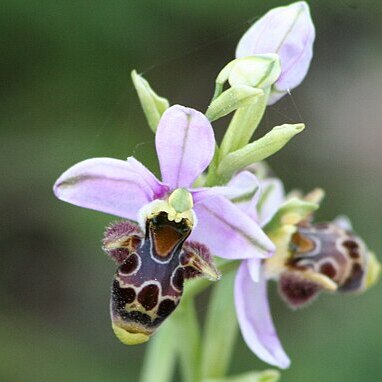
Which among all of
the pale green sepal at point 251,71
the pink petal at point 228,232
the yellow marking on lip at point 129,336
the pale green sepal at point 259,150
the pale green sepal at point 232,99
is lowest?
the yellow marking on lip at point 129,336

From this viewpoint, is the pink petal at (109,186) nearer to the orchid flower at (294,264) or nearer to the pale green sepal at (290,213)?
the orchid flower at (294,264)

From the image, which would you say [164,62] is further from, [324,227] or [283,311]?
[324,227]

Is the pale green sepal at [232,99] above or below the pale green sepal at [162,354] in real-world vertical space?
above

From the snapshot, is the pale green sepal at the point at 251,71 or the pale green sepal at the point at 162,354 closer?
the pale green sepal at the point at 251,71

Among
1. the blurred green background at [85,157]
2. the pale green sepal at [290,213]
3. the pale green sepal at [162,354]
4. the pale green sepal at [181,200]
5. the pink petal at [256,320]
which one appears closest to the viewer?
the pale green sepal at [181,200]

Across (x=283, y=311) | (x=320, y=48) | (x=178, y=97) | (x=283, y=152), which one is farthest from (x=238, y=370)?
(x=320, y=48)

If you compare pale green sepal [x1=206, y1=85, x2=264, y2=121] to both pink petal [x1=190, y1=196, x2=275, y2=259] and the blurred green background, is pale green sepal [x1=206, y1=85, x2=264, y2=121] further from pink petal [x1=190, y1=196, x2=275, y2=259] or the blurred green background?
the blurred green background

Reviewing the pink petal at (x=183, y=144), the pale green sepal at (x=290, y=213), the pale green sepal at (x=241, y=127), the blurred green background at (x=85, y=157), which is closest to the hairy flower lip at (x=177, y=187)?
the pink petal at (x=183, y=144)

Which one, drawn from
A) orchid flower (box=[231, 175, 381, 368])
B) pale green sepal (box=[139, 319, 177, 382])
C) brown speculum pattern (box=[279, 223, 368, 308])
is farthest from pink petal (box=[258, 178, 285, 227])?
pale green sepal (box=[139, 319, 177, 382])
